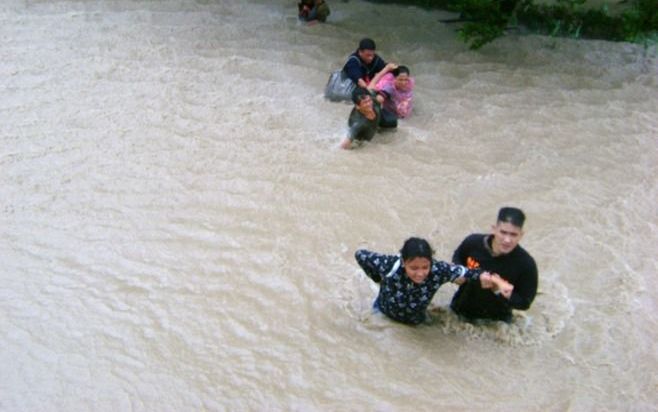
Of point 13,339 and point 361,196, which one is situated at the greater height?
point 361,196

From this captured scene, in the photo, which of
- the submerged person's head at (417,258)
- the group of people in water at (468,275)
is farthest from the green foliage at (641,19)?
the submerged person's head at (417,258)

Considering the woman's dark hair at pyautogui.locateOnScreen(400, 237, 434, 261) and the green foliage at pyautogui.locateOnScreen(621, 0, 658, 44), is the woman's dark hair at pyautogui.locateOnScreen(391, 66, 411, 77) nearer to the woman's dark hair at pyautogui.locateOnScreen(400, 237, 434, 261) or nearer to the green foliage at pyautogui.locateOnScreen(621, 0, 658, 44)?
the green foliage at pyautogui.locateOnScreen(621, 0, 658, 44)

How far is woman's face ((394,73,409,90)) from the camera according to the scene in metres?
6.18

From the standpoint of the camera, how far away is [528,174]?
5.75 metres

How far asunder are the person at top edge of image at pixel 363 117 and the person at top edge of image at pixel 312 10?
7.86 feet

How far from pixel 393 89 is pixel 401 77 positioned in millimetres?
198

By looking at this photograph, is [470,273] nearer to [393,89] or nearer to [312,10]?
[393,89]

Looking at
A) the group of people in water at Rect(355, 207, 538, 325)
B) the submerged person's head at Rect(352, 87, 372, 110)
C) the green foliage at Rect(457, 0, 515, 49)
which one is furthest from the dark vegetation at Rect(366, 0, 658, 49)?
the group of people in water at Rect(355, 207, 538, 325)

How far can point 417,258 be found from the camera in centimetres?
352

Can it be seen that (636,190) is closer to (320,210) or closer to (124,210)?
(320,210)

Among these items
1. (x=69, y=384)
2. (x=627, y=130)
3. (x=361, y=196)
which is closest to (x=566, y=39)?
(x=627, y=130)

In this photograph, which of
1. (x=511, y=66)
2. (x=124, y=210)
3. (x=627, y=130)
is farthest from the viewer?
(x=511, y=66)

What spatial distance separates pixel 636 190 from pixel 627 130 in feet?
3.45

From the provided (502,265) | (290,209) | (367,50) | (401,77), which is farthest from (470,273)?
(367,50)
